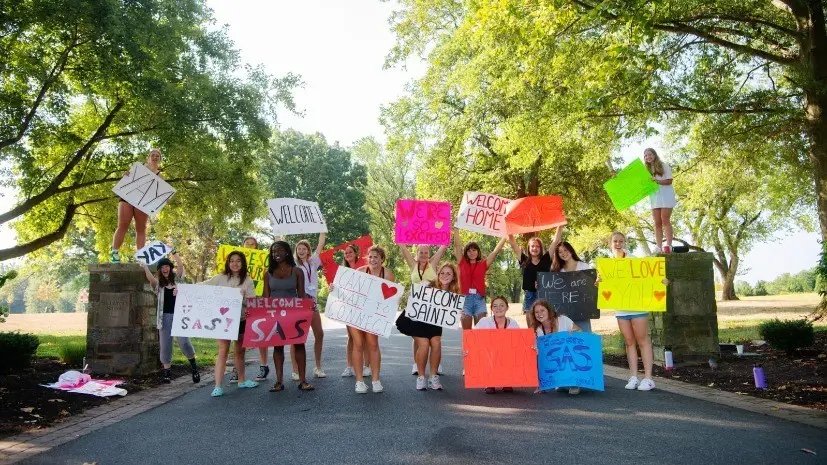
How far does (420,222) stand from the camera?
1036 cm

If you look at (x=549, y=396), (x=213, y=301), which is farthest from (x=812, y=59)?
(x=213, y=301)

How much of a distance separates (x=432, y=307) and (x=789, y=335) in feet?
22.0

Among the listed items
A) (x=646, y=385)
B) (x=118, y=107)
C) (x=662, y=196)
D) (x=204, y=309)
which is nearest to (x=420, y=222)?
(x=204, y=309)

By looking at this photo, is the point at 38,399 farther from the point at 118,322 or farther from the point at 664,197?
the point at 664,197

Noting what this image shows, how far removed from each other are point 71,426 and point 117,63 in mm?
10792

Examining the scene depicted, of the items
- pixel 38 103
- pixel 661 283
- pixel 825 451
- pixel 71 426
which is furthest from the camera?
pixel 38 103

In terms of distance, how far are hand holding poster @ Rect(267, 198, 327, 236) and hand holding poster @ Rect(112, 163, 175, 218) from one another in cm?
167

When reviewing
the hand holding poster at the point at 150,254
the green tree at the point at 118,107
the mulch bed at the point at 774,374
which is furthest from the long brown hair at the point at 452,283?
the green tree at the point at 118,107

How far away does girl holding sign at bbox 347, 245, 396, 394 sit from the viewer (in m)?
8.21

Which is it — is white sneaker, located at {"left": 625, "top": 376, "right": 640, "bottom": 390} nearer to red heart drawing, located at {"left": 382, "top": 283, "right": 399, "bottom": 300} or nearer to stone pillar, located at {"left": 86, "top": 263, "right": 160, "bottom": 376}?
red heart drawing, located at {"left": 382, "top": 283, "right": 399, "bottom": 300}

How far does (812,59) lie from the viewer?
13.9m

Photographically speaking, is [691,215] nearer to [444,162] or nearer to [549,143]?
[444,162]

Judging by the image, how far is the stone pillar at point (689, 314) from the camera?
33.8 feet

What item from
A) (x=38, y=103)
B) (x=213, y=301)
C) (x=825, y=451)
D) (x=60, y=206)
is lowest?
(x=825, y=451)
